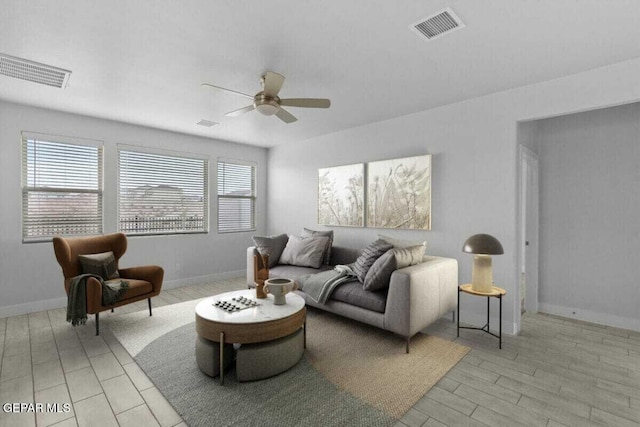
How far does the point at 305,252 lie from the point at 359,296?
1340 mm

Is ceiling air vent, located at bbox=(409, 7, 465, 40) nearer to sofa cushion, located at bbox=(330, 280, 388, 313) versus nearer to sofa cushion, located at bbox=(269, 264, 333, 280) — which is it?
sofa cushion, located at bbox=(330, 280, 388, 313)

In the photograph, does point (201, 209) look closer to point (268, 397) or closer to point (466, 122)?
point (268, 397)

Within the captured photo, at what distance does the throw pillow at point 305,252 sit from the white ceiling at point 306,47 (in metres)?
1.93

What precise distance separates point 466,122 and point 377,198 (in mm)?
1438

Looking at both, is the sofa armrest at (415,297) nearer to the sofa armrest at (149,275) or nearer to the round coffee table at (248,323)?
the round coffee table at (248,323)

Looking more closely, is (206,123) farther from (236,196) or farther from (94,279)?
(94,279)

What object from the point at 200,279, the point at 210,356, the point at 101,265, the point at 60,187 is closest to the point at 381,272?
the point at 210,356

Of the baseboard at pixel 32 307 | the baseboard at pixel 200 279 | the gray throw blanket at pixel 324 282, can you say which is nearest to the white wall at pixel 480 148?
the gray throw blanket at pixel 324 282

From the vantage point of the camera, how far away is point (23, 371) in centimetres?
241

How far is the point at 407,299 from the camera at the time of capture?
272 centimetres

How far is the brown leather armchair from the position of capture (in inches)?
120

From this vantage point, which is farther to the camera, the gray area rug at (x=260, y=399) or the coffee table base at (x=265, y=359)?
the coffee table base at (x=265, y=359)

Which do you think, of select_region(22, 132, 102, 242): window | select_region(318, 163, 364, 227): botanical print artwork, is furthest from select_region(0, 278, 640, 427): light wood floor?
select_region(318, 163, 364, 227): botanical print artwork

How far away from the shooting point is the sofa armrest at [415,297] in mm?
2723
